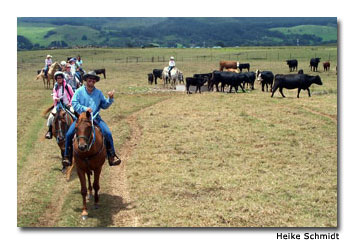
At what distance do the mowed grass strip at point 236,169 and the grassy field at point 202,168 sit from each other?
0.03 metres

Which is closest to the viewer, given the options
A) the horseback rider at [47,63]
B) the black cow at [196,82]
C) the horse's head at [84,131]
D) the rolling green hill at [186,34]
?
the horse's head at [84,131]

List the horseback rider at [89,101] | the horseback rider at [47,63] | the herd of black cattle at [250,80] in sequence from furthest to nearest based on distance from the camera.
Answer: the horseback rider at [47,63], the herd of black cattle at [250,80], the horseback rider at [89,101]

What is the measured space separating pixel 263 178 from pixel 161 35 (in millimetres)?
72261

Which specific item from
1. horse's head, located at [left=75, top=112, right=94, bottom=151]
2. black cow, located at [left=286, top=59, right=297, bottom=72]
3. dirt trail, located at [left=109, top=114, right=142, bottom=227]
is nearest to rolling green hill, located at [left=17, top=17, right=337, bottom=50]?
black cow, located at [left=286, top=59, right=297, bottom=72]

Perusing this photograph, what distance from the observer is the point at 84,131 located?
8164 millimetres

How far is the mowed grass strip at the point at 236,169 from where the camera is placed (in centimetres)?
899

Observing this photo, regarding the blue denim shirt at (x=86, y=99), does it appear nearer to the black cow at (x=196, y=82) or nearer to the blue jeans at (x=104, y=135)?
the blue jeans at (x=104, y=135)

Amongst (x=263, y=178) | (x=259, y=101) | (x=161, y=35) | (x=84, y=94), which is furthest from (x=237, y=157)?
(x=161, y=35)

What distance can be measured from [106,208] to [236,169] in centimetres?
424

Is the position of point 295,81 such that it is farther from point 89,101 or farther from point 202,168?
point 89,101

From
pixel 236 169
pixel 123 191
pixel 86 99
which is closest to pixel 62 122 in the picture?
pixel 123 191

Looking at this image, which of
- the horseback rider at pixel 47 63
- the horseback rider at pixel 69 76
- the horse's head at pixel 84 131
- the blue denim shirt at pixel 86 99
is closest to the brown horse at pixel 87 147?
Result: the horse's head at pixel 84 131

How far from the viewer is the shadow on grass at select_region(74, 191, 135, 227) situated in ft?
28.9
